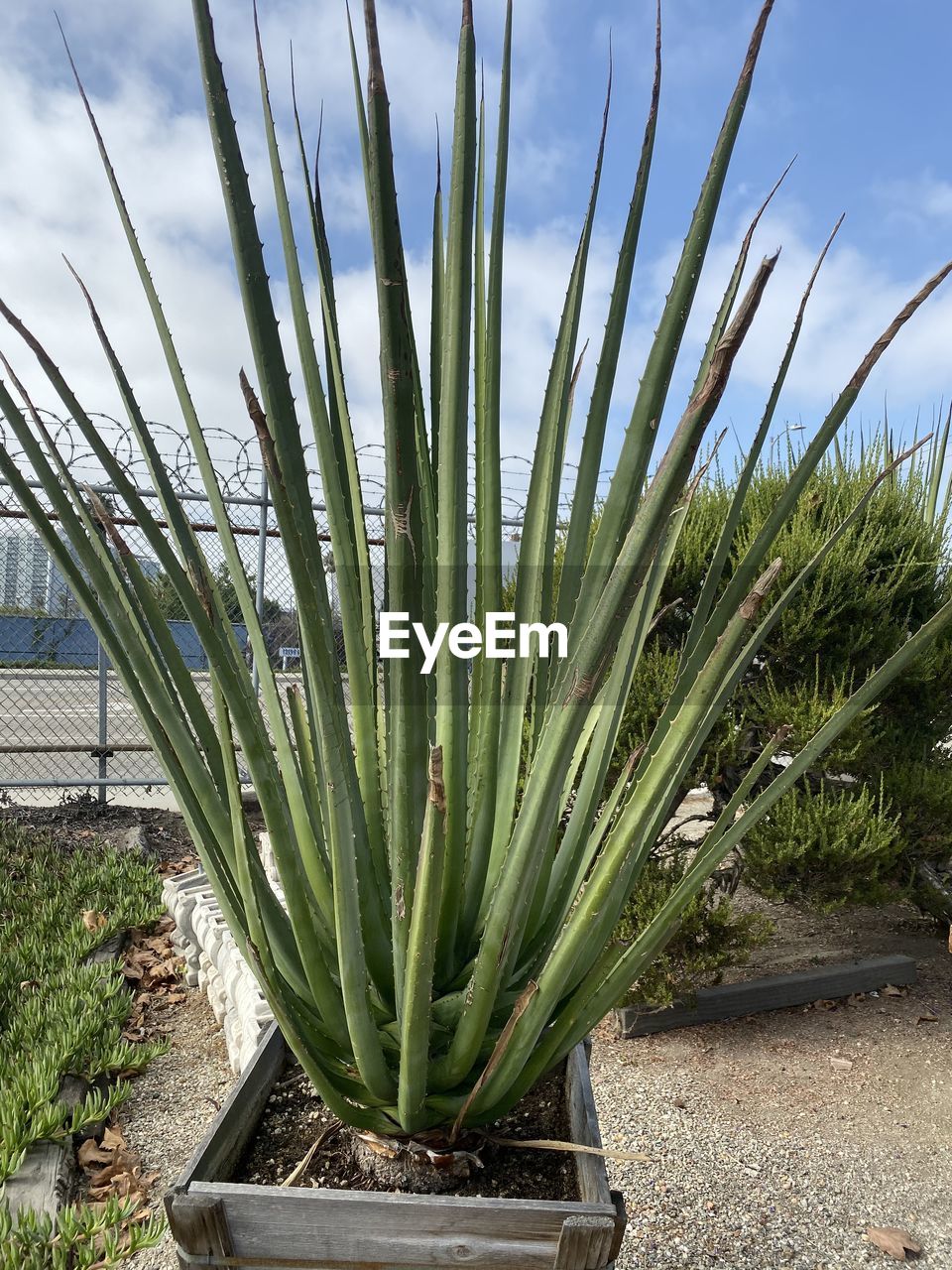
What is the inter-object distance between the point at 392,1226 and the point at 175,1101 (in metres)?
2.41

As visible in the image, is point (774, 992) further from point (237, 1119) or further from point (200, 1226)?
point (200, 1226)

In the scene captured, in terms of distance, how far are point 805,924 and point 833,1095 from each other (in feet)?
5.32

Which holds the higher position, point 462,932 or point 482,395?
point 482,395

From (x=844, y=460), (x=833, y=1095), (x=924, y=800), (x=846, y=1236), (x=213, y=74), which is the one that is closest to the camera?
(x=213, y=74)

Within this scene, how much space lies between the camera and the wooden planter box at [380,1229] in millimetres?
818

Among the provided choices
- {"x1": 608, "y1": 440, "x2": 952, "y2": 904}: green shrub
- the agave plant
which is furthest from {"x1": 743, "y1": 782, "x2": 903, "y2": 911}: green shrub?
the agave plant

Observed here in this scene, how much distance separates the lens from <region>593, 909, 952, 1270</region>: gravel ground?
228 centimetres

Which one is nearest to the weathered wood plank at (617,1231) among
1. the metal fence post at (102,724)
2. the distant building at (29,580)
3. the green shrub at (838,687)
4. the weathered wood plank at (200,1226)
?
the weathered wood plank at (200,1226)

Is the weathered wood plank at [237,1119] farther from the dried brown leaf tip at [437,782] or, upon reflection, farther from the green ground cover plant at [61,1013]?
the green ground cover plant at [61,1013]

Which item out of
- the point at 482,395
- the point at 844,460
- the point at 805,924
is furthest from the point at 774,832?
the point at 482,395

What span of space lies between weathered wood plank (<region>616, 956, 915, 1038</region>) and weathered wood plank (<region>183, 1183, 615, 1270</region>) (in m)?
2.77

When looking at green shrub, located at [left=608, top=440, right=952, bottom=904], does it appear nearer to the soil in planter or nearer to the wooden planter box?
the soil in planter

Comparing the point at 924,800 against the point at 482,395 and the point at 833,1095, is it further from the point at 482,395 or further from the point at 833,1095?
the point at 482,395

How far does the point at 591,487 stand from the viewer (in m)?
0.98
